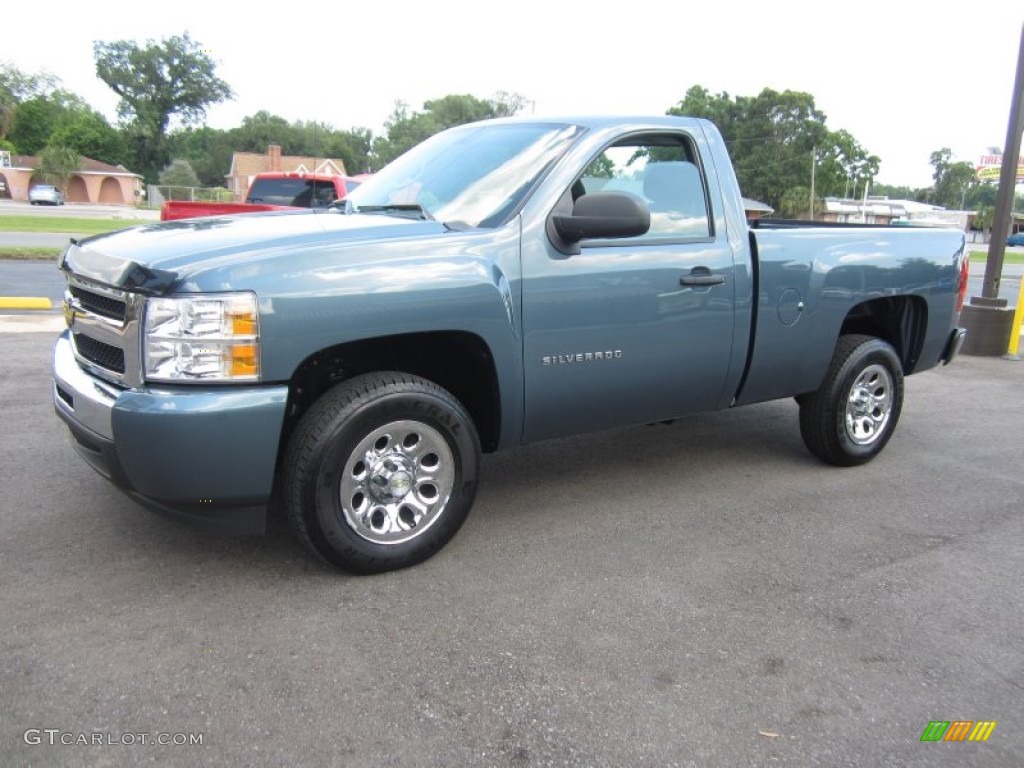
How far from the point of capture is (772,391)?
4.66 meters

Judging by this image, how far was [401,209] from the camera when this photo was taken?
398 cm

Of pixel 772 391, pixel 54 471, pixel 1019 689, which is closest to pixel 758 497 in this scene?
pixel 772 391

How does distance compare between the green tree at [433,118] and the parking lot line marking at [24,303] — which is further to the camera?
the green tree at [433,118]

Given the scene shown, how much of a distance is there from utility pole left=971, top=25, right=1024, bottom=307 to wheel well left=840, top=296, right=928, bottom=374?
476cm

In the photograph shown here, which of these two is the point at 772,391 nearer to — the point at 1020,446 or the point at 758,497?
the point at 758,497

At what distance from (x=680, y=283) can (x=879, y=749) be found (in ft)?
7.25

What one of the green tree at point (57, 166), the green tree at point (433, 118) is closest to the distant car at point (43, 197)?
the green tree at point (57, 166)

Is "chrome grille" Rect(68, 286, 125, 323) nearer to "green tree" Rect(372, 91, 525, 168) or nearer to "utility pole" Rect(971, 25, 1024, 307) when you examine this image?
"utility pole" Rect(971, 25, 1024, 307)

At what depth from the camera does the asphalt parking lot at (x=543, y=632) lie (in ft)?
8.10

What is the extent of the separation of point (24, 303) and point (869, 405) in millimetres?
9153

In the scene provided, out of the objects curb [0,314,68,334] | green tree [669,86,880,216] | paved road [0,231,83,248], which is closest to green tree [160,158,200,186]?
green tree [669,86,880,216]

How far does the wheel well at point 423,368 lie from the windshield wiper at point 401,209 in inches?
24.1

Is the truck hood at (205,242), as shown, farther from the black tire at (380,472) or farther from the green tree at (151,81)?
the green tree at (151,81)

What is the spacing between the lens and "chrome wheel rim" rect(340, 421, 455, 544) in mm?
3312
